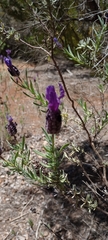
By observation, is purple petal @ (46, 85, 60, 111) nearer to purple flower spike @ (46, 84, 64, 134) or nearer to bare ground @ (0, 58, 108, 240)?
purple flower spike @ (46, 84, 64, 134)

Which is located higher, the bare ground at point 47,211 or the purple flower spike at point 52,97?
the purple flower spike at point 52,97

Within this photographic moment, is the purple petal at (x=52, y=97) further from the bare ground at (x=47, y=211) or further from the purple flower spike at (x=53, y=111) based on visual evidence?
the bare ground at (x=47, y=211)

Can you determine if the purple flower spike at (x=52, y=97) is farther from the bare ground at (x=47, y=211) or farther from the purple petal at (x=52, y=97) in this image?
the bare ground at (x=47, y=211)

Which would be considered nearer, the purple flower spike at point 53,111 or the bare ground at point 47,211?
the purple flower spike at point 53,111

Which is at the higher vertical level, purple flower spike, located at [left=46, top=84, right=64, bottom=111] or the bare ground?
purple flower spike, located at [left=46, top=84, right=64, bottom=111]

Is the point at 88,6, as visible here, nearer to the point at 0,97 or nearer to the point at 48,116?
the point at 0,97

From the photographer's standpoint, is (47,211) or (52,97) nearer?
(52,97)

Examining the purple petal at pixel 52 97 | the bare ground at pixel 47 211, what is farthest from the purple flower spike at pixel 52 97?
the bare ground at pixel 47 211

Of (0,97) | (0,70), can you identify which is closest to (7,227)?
(0,97)

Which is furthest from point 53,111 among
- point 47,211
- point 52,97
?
point 47,211

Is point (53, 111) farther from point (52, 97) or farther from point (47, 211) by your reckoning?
point (47, 211)

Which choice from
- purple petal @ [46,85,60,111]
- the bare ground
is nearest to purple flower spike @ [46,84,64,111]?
purple petal @ [46,85,60,111]
